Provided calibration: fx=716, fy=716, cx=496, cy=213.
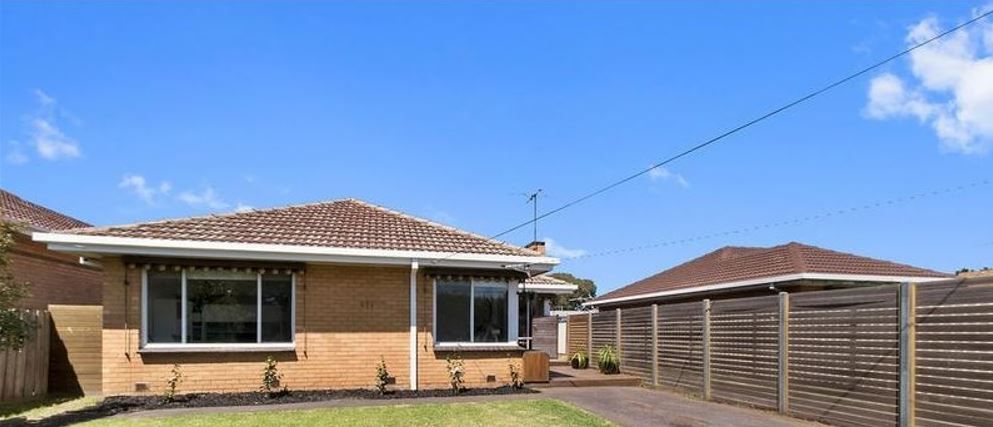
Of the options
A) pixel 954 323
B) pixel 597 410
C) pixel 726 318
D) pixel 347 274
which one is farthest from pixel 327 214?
pixel 954 323

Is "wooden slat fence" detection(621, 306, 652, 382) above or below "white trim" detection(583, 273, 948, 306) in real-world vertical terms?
below

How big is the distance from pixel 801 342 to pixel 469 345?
6169 millimetres

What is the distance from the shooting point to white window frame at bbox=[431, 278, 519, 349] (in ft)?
46.3

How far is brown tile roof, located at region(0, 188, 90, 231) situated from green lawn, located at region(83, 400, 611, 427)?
8.82 metres

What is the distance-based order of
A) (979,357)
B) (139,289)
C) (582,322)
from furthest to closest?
(582,322) → (139,289) → (979,357)

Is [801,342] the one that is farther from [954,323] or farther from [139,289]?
[139,289]

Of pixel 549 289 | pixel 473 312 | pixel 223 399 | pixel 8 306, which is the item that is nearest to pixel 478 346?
pixel 473 312

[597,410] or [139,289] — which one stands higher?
[139,289]

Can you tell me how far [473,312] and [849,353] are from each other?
6965mm

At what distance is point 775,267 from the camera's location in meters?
18.0

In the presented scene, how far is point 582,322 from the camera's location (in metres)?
21.1

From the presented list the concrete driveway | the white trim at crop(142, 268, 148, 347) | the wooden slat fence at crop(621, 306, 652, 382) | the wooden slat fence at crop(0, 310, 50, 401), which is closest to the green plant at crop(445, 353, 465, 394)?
the concrete driveway

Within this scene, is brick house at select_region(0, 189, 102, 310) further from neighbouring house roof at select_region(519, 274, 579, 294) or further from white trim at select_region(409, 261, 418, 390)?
neighbouring house roof at select_region(519, 274, 579, 294)

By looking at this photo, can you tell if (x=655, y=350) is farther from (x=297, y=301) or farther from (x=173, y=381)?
(x=173, y=381)
